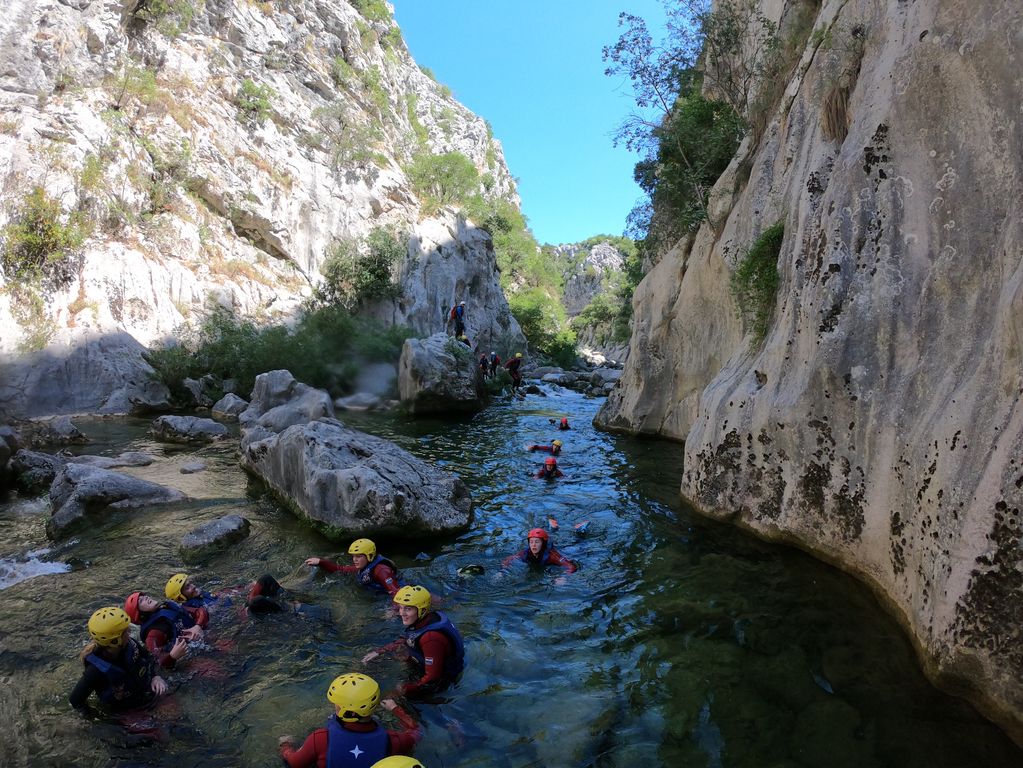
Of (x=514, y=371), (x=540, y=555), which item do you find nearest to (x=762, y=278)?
(x=540, y=555)

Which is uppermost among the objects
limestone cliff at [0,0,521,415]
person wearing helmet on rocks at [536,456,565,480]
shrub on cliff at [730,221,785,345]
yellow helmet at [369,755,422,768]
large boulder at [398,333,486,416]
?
limestone cliff at [0,0,521,415]

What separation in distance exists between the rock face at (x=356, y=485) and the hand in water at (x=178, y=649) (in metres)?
3.30

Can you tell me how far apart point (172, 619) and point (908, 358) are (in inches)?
364

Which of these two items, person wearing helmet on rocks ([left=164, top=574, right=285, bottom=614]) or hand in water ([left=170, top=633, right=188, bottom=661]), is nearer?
hand in water ([left=170, top=633, right=188, bottom=661])

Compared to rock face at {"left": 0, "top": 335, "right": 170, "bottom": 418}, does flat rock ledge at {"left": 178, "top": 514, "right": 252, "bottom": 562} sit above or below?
below

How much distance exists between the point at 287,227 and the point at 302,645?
1328 inches

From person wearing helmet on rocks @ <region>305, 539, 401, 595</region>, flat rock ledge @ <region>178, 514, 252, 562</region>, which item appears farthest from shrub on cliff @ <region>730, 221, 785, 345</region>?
flat rock ledge @ <region>178, 514, 252, 562</region>

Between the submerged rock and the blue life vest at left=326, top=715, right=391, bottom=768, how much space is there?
15141mm

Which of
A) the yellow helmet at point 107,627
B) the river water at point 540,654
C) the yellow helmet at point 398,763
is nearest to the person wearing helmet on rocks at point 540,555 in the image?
the river water at point 540,654

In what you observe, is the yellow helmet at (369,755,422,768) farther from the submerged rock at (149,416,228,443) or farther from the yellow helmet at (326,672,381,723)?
the submerged rock at (149,416,228,443)

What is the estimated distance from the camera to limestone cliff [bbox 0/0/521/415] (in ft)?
77.3

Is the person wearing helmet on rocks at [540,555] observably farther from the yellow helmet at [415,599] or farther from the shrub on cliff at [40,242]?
the shrub on cliff at [40,242]

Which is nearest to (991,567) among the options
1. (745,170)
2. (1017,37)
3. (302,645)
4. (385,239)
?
(1017,37)

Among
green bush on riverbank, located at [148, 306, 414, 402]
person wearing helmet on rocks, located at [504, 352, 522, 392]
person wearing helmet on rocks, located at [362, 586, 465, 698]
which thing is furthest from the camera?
person wearing helmet on rocks, located at [504, 352, 522, 392]
